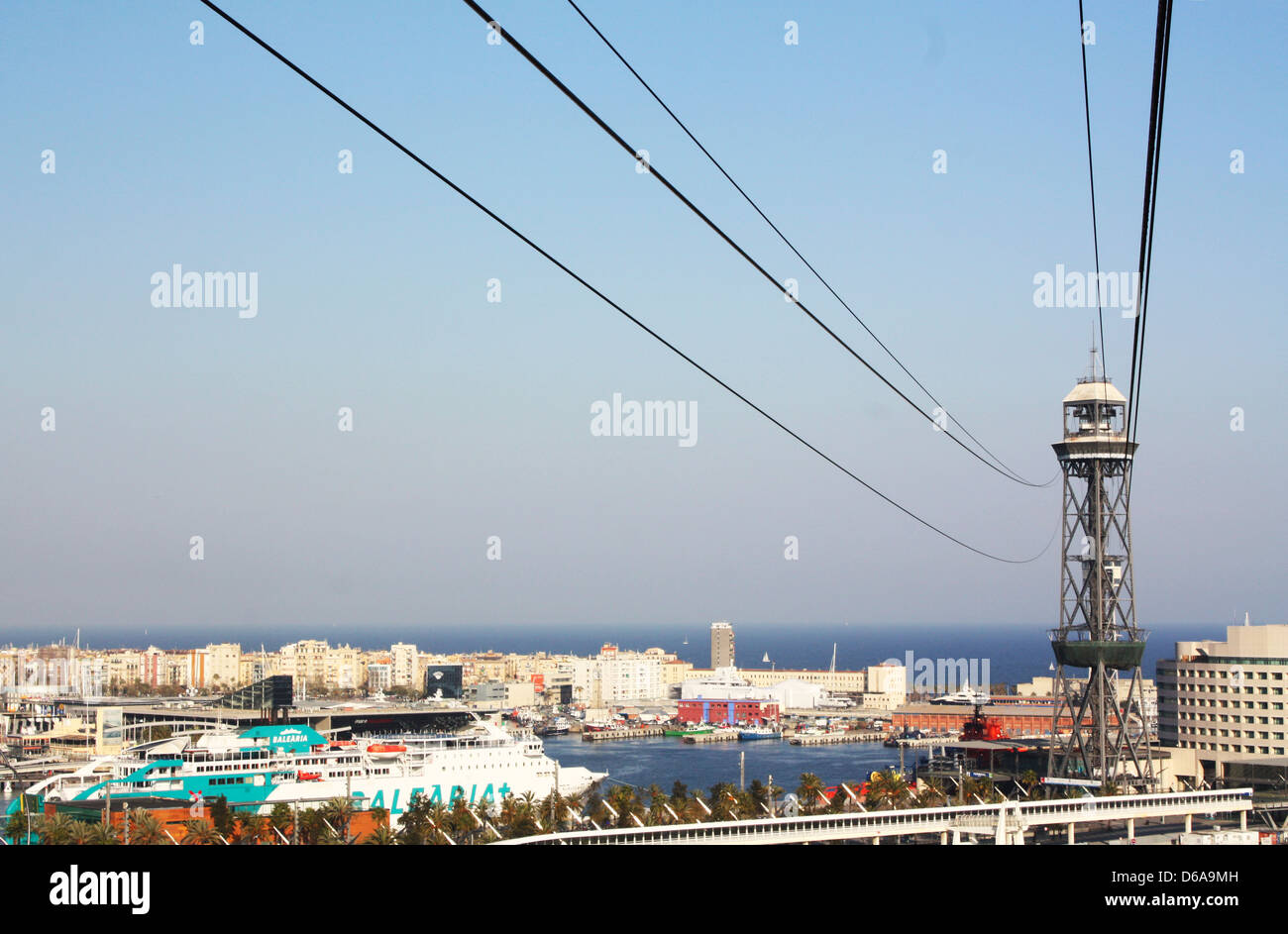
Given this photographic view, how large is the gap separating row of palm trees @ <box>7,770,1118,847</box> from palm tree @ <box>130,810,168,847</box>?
21 millimetres

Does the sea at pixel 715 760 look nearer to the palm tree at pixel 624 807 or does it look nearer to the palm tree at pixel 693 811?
the palm tree at pixel 624 807

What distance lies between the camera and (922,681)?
79.2m

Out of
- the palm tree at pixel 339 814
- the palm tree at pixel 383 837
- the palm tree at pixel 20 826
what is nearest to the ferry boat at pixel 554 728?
the palm tree at pixel 339 814

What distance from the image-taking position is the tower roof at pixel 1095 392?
25.5 metres

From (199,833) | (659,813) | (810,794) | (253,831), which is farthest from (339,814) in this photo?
(810,794)

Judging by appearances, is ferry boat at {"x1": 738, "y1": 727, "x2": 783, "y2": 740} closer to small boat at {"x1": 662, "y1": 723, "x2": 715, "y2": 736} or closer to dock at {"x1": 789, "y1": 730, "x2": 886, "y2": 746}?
small boat at {"x1": 662, "y1": 723, "x2": 715, "y2": 736}

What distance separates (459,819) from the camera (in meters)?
18.9

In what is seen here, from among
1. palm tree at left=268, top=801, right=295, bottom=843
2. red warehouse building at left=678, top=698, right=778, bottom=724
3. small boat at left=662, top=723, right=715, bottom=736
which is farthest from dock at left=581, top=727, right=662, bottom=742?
palm tree at left=268, top=801, right=295, bottom=843

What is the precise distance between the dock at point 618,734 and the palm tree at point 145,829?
32.4m

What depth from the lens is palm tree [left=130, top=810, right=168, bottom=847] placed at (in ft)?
58.0

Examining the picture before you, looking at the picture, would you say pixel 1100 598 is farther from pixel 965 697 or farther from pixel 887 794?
pixel 965 697
